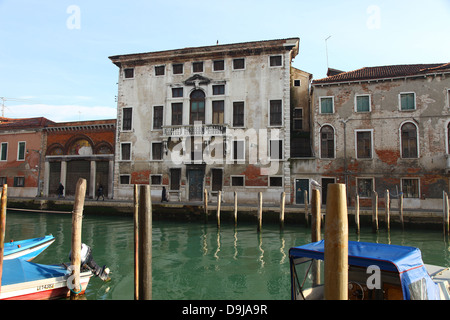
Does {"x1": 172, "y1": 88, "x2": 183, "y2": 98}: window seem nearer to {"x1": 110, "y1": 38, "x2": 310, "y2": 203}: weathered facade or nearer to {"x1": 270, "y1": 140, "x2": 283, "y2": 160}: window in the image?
{"x1": 110, "y1": 38, "x2": 310, "y2": 203}: weathered facade

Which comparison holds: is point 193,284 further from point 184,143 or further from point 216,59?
point 216,59

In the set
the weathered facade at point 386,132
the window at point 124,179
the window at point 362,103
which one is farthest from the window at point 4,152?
the window at point 362,103

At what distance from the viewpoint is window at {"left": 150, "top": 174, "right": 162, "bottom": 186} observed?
20156 millimetres

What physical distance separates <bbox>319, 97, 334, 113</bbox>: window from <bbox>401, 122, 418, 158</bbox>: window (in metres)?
3.96

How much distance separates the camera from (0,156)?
24.2 metres

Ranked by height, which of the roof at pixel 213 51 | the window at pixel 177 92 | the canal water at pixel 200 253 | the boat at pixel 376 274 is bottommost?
the canal water at pixel 200 253

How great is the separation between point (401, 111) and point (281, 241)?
36.4 feet

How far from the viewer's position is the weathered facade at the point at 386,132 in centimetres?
1616

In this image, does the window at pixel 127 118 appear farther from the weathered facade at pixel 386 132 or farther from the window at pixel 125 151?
the weathered facade at pixel 386 132

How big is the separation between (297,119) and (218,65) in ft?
21.3

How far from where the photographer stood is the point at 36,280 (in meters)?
5.51

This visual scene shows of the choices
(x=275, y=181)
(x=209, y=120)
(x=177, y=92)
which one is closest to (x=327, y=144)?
(x=275, y=181)

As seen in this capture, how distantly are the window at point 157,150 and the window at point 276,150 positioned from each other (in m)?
7.26
